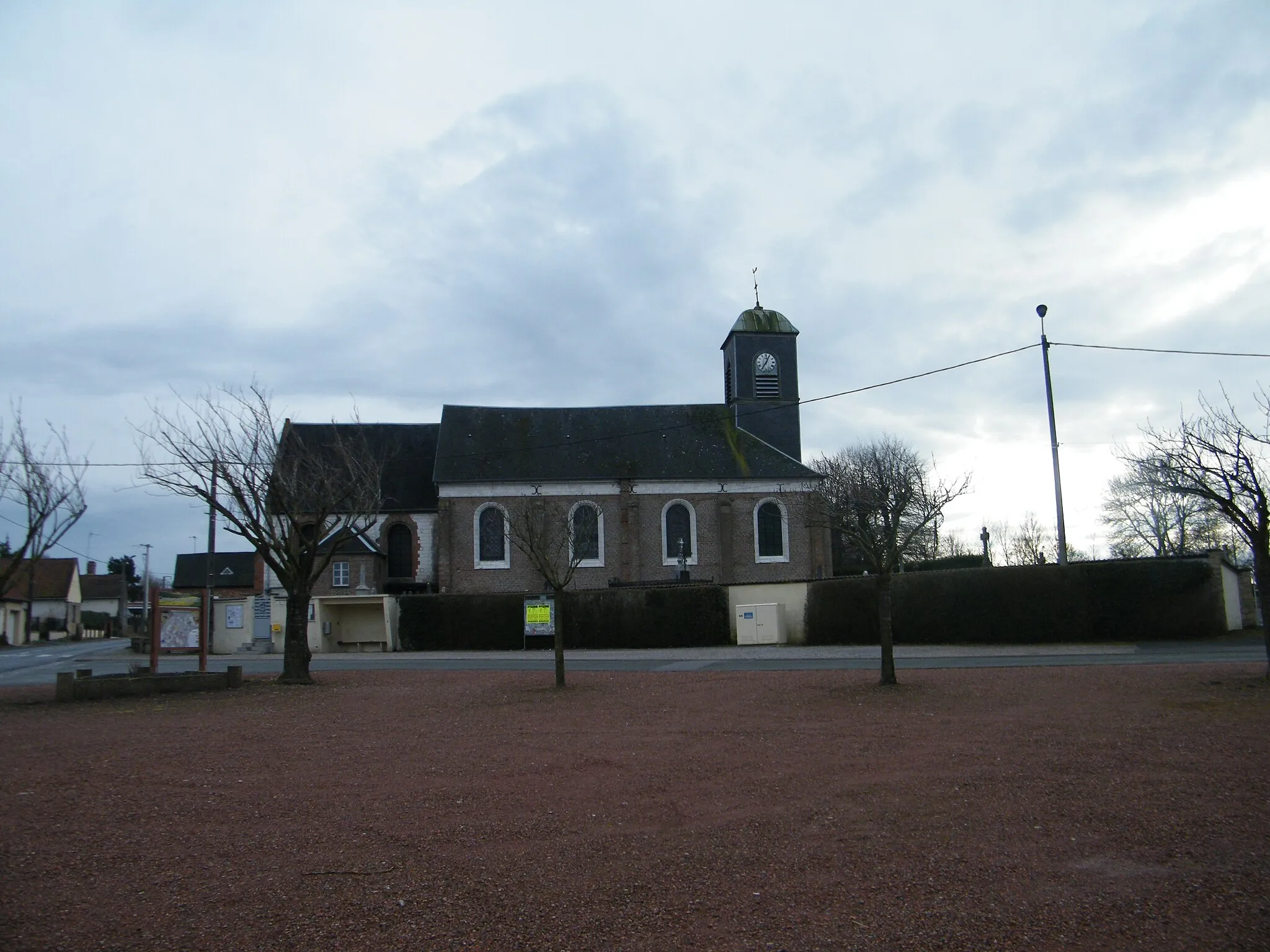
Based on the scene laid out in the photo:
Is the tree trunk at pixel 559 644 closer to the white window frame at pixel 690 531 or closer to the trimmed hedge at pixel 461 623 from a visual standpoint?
the trimmed hedge at pixel 461 623

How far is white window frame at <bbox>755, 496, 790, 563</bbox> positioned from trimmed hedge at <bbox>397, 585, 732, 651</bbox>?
583 inches

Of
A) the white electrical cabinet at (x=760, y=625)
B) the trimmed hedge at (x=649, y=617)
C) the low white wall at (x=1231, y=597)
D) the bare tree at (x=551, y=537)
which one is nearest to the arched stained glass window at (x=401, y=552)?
the bare tree at (x=551, y=537)

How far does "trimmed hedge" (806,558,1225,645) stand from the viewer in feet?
78.5

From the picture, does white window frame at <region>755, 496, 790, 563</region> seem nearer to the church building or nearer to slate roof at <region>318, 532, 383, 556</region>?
the church building

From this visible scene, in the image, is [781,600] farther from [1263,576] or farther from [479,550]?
[479,550]

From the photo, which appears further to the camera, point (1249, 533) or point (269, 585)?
point (269, 585)

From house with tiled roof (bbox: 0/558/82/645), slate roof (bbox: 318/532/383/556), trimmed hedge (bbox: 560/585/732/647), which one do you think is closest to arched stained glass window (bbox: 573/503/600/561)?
slate roof (bbox: 318/532/383/556)

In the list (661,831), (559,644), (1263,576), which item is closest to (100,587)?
(559,644)

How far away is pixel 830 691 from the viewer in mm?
13930

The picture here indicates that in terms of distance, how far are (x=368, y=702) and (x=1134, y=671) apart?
1172cm

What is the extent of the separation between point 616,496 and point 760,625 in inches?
685

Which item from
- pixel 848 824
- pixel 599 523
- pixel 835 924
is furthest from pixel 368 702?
pixel 599 523

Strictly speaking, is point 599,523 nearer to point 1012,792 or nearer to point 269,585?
point 269,585

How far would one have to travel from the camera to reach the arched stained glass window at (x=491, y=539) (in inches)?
1753
